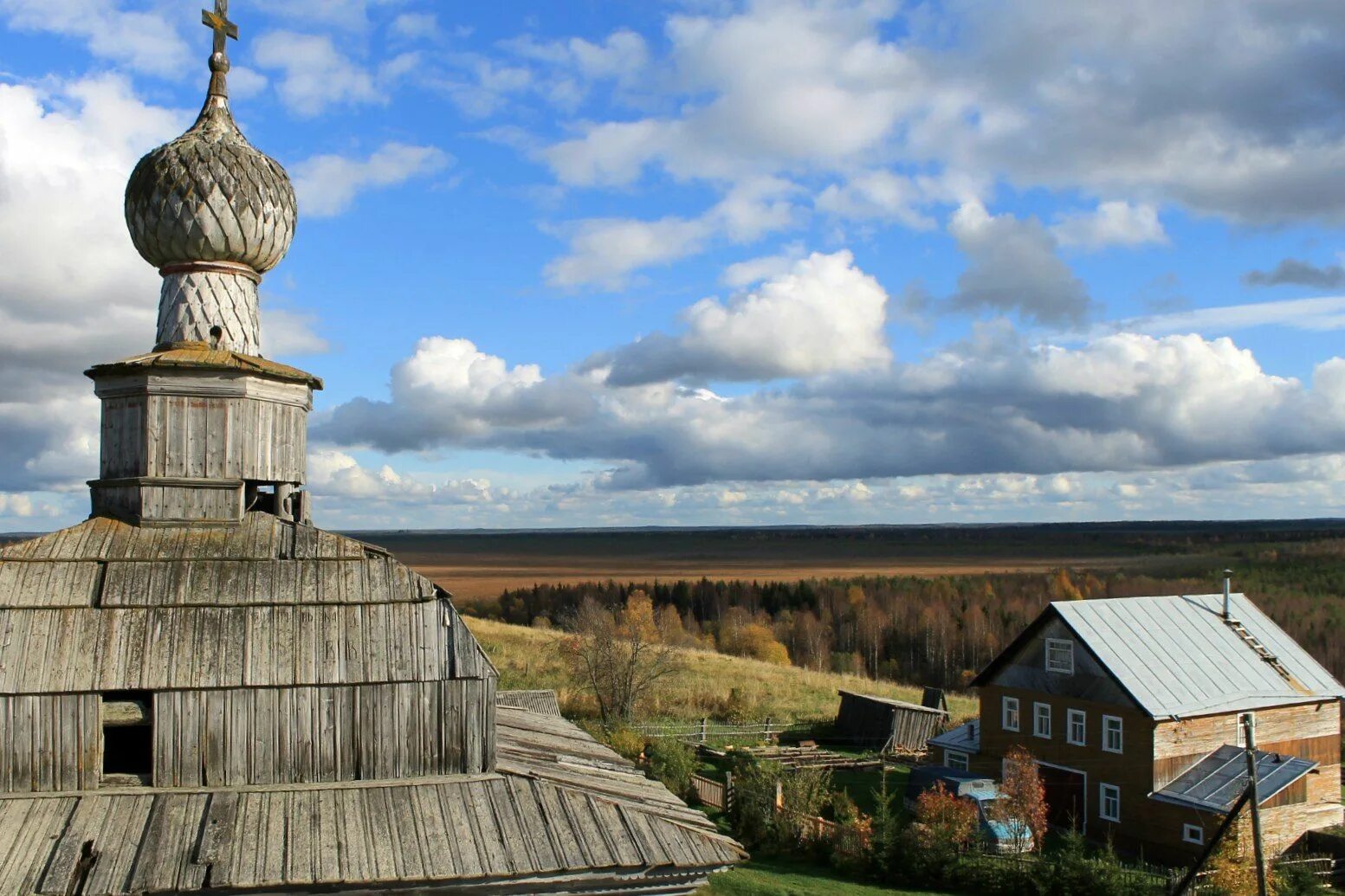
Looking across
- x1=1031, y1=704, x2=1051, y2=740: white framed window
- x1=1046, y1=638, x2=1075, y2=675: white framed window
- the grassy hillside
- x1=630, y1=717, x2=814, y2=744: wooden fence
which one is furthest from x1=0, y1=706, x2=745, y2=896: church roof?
the grassy hillside

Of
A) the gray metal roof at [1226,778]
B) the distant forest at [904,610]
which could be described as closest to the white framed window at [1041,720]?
the gray metal roof at [1226,778]

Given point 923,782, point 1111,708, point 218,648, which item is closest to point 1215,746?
point 1111,708

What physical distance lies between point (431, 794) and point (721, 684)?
3926 cm

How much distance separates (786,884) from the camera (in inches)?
851

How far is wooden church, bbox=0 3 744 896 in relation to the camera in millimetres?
9766

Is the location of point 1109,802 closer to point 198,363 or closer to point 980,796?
point 980,796

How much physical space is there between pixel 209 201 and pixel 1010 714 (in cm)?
2550

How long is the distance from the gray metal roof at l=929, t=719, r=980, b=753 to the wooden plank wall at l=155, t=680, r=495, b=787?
78.2ft

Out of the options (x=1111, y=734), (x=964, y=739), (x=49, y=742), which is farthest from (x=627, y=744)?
(x=49, y=742)

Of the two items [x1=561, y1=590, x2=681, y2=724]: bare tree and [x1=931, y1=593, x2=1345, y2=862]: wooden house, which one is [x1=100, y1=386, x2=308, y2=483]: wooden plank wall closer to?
[x1=931, y1=593, x2=1345, y2=862]: wooden house

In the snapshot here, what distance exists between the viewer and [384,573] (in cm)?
1142

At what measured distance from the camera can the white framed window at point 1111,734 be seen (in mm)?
26172

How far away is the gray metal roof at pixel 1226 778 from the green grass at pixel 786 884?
7.18 meters

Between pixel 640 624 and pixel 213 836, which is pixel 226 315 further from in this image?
pixel 640 624
